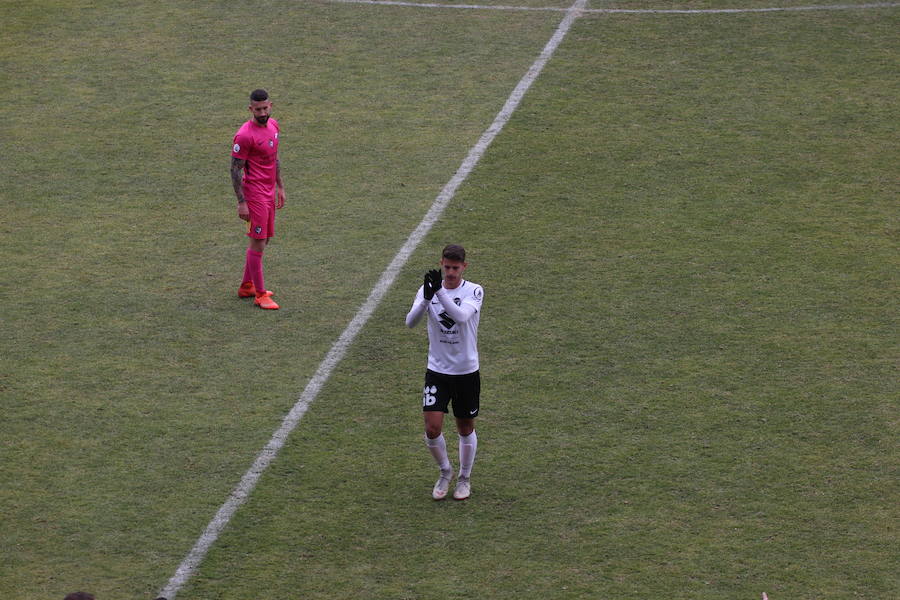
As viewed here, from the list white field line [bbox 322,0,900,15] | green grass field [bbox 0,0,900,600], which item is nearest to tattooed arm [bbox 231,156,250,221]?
green grass field [bbox 0,0,900,600]

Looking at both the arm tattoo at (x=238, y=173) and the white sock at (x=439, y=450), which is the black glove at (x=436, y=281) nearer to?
the white sock at (x=439, y=450)

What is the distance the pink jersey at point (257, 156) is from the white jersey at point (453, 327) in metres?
3.63

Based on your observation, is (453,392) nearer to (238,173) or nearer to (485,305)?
(485,305)

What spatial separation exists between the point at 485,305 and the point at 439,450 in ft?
11.2

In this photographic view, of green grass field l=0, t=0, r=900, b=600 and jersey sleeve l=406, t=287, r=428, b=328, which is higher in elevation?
jersey sleeve l=406, t=287, r=428, b=328

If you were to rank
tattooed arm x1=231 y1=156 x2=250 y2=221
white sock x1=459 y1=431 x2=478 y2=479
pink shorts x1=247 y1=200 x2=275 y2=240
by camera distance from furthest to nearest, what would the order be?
pink shorts x1=247 y1=200 x2=275 y2=240, tattooed arm x1=231 y1=156 x2=250 y2=221, white sock x1=459 y1=431 x2=478 y2=479

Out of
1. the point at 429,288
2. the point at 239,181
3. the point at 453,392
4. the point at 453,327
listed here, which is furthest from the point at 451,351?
the point at 239,181

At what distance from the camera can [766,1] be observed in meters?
20.5

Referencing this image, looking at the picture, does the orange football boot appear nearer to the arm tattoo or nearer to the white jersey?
the arm tattoo

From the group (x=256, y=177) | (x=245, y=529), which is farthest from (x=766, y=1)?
(x=245, y=529)

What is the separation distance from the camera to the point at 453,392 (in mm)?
8656

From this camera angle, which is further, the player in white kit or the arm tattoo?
the arm tattoo

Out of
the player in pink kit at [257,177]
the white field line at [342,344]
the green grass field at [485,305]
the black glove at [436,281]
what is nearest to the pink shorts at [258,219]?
the player in pink kit at [257,177]

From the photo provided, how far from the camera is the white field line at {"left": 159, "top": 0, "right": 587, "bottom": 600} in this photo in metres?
8.32
